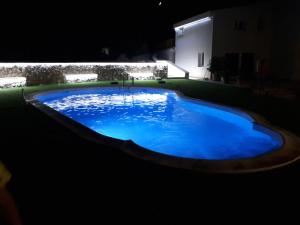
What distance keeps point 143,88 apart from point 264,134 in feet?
28.4

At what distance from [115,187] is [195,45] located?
17.9m

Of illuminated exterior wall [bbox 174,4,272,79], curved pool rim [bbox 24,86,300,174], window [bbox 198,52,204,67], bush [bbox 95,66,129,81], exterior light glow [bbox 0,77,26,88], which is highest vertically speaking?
illuminated exterior wall [bbox 174,4,272,79]

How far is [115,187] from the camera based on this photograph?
3.40 metres

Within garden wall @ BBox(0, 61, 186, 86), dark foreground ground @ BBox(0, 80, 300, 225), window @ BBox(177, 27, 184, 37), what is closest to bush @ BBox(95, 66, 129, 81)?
garden wall @ BBox(0, 61, 186, 86)

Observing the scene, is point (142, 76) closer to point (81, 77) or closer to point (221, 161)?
point (81, 77)

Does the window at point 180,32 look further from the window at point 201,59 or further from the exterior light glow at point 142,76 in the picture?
the exterior light glow at point 142,76

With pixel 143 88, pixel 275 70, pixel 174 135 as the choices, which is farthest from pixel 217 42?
pixel 174 135

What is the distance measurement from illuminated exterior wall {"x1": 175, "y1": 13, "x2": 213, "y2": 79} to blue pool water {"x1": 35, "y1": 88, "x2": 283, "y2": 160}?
6738 mm

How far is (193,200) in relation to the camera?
3.08 meters

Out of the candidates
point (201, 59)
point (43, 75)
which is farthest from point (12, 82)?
point (201, 59)

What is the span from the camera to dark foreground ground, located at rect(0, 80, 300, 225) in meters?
2.84

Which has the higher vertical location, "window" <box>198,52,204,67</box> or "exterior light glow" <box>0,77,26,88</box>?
"window" <box>198,52,204,67</box>

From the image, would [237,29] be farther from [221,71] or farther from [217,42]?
[221,71]

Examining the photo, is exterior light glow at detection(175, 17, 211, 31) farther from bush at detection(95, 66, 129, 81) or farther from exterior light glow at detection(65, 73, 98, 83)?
exterior light glow at detection(65, 73, 98, 83)
